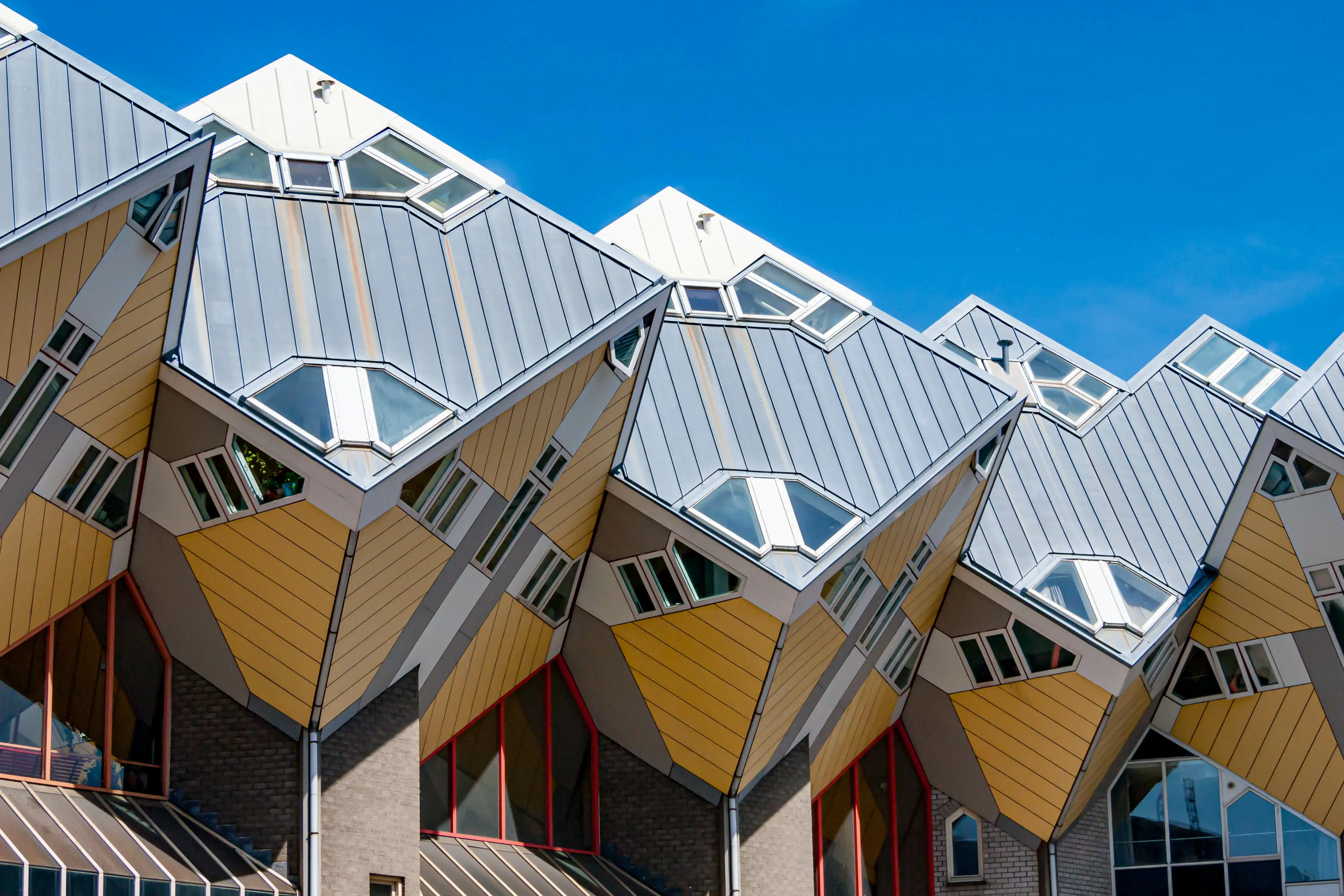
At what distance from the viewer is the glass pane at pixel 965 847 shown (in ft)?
91.3

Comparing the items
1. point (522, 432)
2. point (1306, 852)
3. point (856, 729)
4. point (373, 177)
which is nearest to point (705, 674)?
point (856, 729)

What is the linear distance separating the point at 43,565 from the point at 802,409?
35.5 feet

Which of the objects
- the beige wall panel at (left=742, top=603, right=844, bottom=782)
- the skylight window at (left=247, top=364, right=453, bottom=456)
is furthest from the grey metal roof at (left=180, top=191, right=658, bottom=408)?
the beige wall panel at (left=742, top=603, right=844, bottom=782)

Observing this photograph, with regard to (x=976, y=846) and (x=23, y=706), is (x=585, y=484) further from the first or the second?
(x=976, y=846)

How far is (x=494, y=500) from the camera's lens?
64.6ft

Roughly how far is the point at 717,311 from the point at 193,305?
9.15 meters

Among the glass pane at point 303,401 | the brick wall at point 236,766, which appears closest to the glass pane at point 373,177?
the glass pane at point 303,401

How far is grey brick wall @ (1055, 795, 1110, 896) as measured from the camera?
89.5ft

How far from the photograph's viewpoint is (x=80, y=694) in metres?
18.9

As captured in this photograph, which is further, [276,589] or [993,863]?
[993,863]

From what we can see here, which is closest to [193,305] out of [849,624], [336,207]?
[336,207]

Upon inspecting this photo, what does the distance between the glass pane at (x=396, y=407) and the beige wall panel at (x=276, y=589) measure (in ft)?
3.90

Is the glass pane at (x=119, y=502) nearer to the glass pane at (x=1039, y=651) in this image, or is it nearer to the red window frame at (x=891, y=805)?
the red window frame at (x=891, y=805)

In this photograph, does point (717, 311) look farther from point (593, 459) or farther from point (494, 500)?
point (494, 500)
